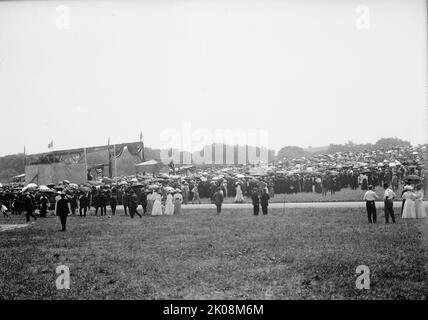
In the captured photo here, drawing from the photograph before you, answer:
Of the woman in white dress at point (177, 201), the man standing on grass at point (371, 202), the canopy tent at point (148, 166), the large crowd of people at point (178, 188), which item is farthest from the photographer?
the canopy tent at point (148, 166)

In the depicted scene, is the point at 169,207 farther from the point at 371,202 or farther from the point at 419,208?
the point at 419,208

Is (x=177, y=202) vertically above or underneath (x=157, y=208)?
above

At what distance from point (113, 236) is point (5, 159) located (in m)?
99.8

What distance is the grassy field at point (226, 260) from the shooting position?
862 centimetres

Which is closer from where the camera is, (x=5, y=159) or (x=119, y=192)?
(x=119, y=192)

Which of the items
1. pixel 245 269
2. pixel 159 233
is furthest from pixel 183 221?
pixel 245 269

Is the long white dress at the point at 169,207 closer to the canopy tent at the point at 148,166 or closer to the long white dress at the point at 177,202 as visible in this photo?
the long white dress at the point at 177,202

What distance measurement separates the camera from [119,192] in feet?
101

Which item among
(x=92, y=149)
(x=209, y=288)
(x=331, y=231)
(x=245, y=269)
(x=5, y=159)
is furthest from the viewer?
(x=5, y=159)

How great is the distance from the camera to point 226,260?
11.0 m

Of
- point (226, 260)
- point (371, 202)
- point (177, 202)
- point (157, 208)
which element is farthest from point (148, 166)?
point (226, 260)

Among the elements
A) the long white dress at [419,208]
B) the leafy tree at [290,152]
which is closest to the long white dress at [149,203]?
the long white dress at [419,208]
